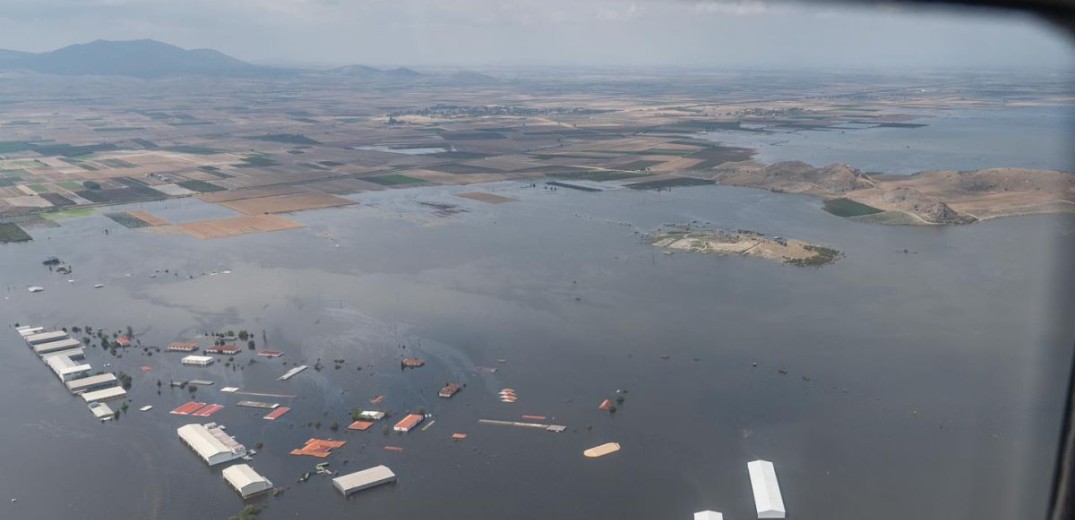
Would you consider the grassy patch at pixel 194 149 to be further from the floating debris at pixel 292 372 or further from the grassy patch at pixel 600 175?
the floating debris at pixel 292 372

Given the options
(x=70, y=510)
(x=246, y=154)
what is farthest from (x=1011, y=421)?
(x=246, y=154)

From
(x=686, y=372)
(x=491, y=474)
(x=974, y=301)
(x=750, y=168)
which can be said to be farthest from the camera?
(x=750, y=168)

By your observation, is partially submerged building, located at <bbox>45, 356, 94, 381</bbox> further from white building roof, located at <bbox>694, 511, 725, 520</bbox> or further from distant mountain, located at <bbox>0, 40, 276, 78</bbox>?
distant mountain, located at <bbox>0, 40, 276, 78</bbox>

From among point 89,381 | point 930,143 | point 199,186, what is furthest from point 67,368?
point 930,143

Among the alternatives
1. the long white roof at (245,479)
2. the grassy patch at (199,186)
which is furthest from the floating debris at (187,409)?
the grassy patch at (199,186)

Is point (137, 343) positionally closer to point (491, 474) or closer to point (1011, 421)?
point (491, 474)

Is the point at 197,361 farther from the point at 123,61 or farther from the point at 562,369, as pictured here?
Result: the point at 123,61

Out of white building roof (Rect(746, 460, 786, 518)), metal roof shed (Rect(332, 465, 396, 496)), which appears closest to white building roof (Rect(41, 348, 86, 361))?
metal roof shed (Rect(332, 465, 396, 496))
